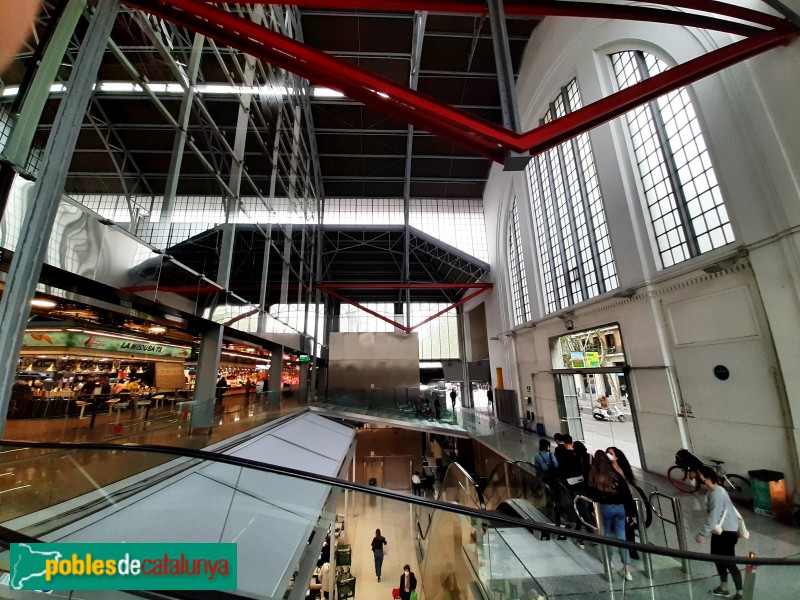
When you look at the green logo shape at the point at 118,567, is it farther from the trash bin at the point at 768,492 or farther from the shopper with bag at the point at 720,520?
the trash bin at the point at 768,492

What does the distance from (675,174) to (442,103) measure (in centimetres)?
882

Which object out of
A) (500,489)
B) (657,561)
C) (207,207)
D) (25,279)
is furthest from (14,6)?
(500,489)

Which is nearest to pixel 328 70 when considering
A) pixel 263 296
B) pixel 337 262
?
pixel 263 296

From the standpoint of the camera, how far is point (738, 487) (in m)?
7.70

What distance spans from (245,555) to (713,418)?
37.3ft

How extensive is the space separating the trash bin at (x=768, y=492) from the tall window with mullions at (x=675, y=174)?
564 centimetres

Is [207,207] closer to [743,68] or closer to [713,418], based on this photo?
[743,68]

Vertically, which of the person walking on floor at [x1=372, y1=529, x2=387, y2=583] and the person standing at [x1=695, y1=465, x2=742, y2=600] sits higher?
the person standing at [x1=695, y1=465, x2=742, y2=600]

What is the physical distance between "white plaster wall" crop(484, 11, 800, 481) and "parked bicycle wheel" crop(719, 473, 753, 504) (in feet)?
1.02

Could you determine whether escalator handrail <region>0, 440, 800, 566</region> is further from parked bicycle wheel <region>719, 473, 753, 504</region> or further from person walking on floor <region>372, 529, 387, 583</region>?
person walking on floor <region>372, 529, 387, 583</region>

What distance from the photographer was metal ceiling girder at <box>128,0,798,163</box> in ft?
18.5

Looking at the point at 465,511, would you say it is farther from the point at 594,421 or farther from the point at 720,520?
the point at 594,421

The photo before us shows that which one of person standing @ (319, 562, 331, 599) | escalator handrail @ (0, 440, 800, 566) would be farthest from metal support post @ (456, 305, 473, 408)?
escalator handrail @ (0, 440, 800, 566)

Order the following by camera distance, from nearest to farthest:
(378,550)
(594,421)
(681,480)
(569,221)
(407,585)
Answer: (407,585)
(681,480)
(378,550)
(569,221)
(594,421)
